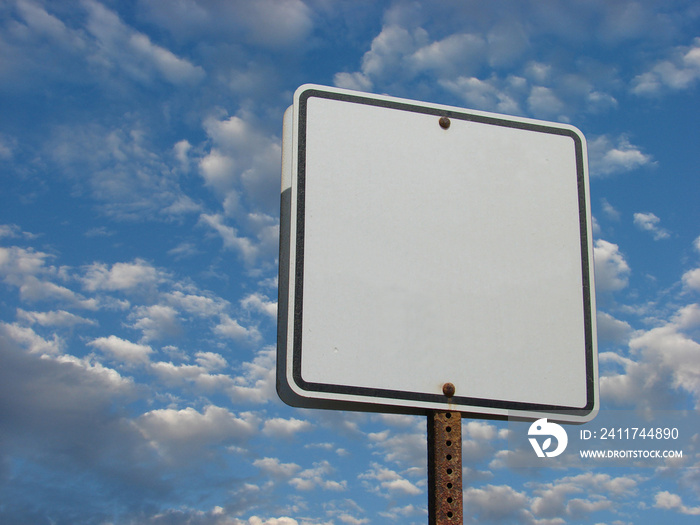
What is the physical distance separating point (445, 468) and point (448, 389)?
0.32 metres

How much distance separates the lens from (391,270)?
2779 mm

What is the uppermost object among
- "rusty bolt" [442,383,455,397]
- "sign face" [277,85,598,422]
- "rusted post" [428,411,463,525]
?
"sign face" [277,85,598,422]

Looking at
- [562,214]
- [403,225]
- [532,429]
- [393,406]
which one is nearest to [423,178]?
[403,225]

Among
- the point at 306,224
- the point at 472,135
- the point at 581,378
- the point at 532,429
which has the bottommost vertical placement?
the point at 532,429

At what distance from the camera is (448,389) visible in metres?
2.69

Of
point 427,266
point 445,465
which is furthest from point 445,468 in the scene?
point 427,266

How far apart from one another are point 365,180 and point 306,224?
338mm

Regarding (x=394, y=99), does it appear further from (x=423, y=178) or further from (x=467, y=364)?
(x=467, y=364)

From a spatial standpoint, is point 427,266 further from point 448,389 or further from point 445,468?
point 445,468

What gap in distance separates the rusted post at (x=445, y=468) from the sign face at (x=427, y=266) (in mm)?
82

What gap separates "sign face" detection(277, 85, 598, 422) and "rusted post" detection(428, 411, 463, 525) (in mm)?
82

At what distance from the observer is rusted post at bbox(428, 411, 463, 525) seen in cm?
262

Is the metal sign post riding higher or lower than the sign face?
lower

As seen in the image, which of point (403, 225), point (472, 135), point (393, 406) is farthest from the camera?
point (472, 135)
